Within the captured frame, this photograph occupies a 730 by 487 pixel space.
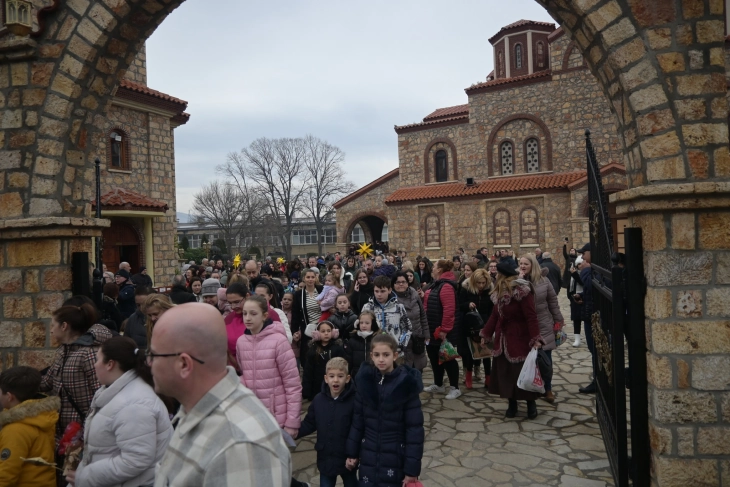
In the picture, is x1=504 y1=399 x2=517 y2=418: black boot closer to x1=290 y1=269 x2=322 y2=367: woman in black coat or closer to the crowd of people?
the crowd of people

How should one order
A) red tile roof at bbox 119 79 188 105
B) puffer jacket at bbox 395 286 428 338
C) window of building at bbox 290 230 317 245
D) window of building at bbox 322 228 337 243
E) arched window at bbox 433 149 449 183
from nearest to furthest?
1. puffer jacket at bbox 395 286 428 338
2. red tile roof at bbox 119 79 188 105
3. arched window at bbox 433 149 449 183
4. window of building at bbox 322 228 337 243
5. window of building at bbox 290 230 317 245

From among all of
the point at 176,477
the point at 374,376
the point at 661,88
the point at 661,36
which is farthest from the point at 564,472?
the point at 176,477

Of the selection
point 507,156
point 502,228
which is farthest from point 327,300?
point 507,156

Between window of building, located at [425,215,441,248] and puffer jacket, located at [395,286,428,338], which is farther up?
window of building, located at [425,215,441,248]

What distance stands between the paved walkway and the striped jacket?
121 inches

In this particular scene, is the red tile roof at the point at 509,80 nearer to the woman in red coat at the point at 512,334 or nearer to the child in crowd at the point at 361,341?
the woman in red coat at the point at 512,334

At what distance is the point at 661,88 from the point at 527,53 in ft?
82.7

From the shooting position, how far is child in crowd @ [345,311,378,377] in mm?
5000

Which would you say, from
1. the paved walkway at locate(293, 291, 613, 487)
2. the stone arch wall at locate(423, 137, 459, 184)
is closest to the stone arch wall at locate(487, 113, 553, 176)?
the stone arch wall at locate(423, 137, 459, 184)

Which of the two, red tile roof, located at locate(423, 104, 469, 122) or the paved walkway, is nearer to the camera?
the paved walkway

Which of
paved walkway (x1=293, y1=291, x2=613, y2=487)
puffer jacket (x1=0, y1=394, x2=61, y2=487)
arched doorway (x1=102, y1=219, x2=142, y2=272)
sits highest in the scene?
arched doorway (x1=102, y1=219, x2=142, y2=272)

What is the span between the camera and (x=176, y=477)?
4.83 feet

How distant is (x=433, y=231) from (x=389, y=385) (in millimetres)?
23265

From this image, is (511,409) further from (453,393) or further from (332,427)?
(332,427)
